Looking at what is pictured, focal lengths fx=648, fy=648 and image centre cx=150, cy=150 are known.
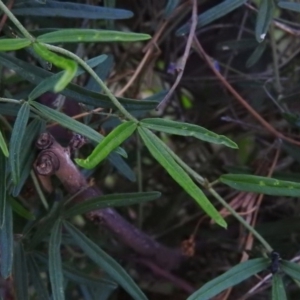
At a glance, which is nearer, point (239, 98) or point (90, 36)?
point (90, 36)

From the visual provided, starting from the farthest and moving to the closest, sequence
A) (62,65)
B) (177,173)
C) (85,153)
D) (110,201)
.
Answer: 1. (85,153)
2. (110,201)
3. (177,173)
4. (62,65)

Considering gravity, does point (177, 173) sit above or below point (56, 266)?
above

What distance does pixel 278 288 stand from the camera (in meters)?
0.51

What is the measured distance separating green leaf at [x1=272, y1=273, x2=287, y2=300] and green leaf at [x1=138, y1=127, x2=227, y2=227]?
12 cm

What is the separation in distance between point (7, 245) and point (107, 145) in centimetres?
14

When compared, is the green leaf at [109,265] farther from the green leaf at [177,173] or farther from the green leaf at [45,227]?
the green leaf at [177,173]

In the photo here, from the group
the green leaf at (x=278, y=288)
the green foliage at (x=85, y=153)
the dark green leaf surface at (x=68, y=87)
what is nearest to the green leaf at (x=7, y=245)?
the green foliage at (x=85, y=153)

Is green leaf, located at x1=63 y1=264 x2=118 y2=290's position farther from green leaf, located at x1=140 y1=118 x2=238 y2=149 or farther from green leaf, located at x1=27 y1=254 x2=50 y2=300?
green leaf, located at x1=140 y1=118 x2=238 y2=149

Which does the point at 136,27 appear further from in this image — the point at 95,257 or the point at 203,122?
the point at 95,257

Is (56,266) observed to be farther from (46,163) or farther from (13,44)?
(13,44)

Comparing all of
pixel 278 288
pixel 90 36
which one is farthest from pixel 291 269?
pixel 90 36

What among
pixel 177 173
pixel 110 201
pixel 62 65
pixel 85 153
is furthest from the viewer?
pixel 85 153

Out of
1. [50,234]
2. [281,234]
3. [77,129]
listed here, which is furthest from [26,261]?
[281,234]

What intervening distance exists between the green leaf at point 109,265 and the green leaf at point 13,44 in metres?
0.21
